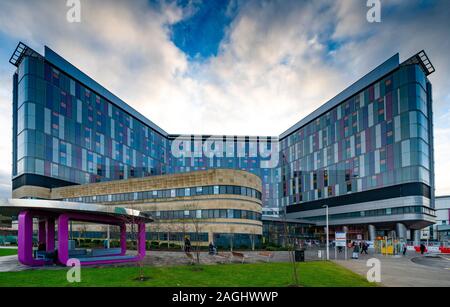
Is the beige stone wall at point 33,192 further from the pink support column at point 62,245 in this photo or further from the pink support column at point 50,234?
the pink support column at point 62,245

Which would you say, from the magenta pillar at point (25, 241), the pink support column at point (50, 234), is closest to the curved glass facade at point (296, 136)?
the pink support column at point (50, 234)

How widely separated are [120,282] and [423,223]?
78.1 metres

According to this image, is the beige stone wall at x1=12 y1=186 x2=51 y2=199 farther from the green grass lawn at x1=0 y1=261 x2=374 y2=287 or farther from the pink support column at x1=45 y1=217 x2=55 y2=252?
the green grass lawn at x1=0 y1=261 x2=374 y2=287

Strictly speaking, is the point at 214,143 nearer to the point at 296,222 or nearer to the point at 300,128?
the point at 300,128

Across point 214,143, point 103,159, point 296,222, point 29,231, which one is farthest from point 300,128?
point 29,231

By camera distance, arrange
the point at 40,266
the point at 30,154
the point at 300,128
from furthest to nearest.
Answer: the point at 300,128 < the point at 30,154 < the point at 40,266

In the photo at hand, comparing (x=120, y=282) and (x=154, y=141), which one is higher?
(x=154, y=141)

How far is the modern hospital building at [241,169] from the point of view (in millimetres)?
51812

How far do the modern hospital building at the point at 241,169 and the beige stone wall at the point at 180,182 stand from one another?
17cm

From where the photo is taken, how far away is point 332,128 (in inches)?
3826

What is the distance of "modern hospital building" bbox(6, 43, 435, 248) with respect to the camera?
2040 inches

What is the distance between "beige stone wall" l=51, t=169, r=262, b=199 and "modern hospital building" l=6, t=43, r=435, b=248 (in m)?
0.17

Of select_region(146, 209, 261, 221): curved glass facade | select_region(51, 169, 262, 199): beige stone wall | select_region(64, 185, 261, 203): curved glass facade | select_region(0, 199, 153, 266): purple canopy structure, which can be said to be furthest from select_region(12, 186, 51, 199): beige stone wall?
select_region(0, 199, 153, 266): purple canopy structure

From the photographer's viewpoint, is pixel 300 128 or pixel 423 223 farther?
pixel 300 128
